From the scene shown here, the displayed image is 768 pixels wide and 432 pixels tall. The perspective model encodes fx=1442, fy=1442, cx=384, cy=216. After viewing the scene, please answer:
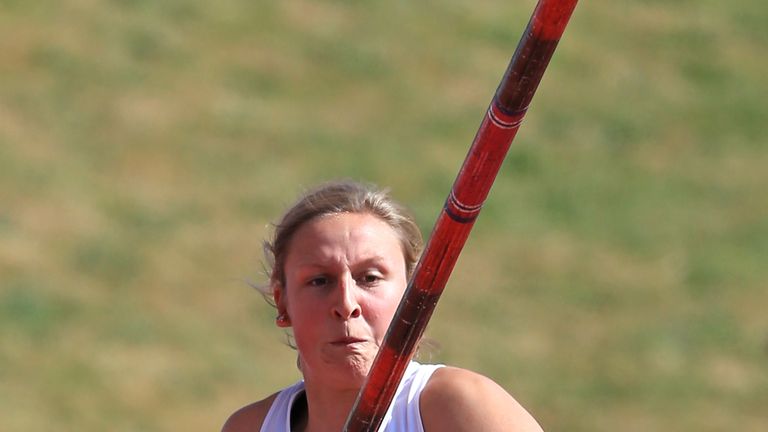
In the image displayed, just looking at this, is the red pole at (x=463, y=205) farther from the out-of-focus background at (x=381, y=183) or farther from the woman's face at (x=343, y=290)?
the out-of-focus background at (x=381, y=183)

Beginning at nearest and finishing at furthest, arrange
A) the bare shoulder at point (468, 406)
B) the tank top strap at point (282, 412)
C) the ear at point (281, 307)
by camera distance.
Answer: the bare shoulder at point (468, 406)
the ear at point (281, 307)
the tank top strap at point (282, 412)

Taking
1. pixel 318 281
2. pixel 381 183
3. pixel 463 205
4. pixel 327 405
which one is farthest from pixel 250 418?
pixel 381 183

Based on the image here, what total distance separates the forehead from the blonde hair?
0.02 meters

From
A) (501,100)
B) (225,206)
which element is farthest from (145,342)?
(501,100)

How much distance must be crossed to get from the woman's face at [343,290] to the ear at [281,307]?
5cm

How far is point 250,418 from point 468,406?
696 mm

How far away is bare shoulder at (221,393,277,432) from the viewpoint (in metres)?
3.00

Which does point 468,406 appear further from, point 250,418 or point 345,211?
point 250,418

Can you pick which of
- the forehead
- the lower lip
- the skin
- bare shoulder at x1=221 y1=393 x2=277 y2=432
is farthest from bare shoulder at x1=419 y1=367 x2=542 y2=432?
bare shoulder at x1=221 y1=393 x2=277 y2=432

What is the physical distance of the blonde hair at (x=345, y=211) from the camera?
278cm

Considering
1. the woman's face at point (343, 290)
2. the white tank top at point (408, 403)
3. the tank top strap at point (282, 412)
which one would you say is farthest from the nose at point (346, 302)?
the tank top strap at point (282, 412)

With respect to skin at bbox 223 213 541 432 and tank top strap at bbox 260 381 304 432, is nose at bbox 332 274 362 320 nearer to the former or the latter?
skin at bbox 223 213 541 432

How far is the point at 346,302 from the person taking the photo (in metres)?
2.61

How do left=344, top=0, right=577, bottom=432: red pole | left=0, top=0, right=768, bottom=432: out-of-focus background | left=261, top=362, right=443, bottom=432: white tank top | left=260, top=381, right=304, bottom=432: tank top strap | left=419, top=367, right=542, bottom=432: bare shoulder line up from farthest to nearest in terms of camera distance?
1. left=0, top=0, right=768, bottom=432: out-of-focus background
2. left=260, top=381, right=304, bottom=432: tank top strap
3. left=261, top=362, right=443, bottom=432: white tank top
4. left=419, top=367, right=542, bottom=432: bare shoulder
5. left=344, top=0, right=577, bottom=432: red pole
